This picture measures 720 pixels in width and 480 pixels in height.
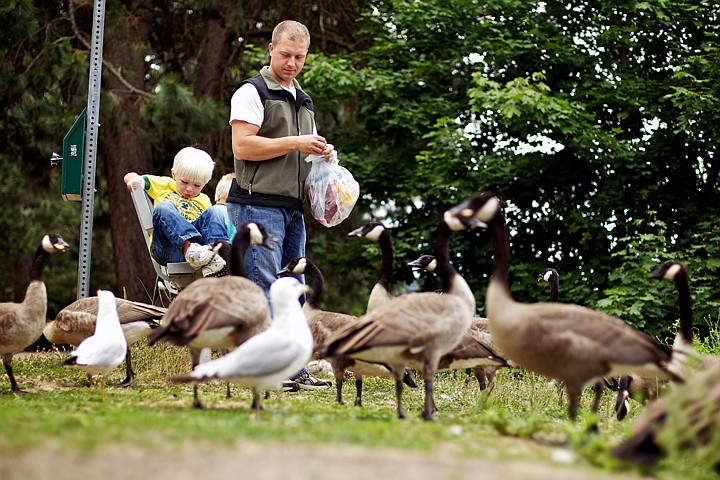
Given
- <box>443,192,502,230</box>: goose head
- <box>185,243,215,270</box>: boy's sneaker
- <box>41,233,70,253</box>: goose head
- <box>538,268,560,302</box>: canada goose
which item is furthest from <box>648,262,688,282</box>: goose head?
<box>41,233,70,253</box>: goose head

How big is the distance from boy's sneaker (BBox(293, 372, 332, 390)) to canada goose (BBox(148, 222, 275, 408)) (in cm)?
288

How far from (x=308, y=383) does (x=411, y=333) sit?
405 cm

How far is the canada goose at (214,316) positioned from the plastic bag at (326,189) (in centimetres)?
209

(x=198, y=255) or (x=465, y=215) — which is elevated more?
(x=465, y=215)

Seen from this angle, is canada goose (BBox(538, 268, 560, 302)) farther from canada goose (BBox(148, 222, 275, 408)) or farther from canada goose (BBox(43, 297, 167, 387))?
canada goose (BBox(148, 222, 275, 408))

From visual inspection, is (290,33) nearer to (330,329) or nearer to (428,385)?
(330,329)

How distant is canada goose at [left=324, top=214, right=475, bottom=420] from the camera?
239 inches

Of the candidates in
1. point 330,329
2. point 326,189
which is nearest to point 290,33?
point 326,189

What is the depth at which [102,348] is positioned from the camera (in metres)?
6.97

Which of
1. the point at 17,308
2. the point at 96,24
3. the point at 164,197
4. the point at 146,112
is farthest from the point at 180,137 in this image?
the point at 17,308

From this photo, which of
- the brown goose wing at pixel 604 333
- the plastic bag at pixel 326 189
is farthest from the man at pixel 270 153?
the brown goose wing at pixel 604 333

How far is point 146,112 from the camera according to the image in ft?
51.8

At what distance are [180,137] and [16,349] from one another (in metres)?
9.01

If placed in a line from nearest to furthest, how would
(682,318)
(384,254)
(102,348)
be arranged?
1. (102,348)
2. (682,318)
3. (384,254)
